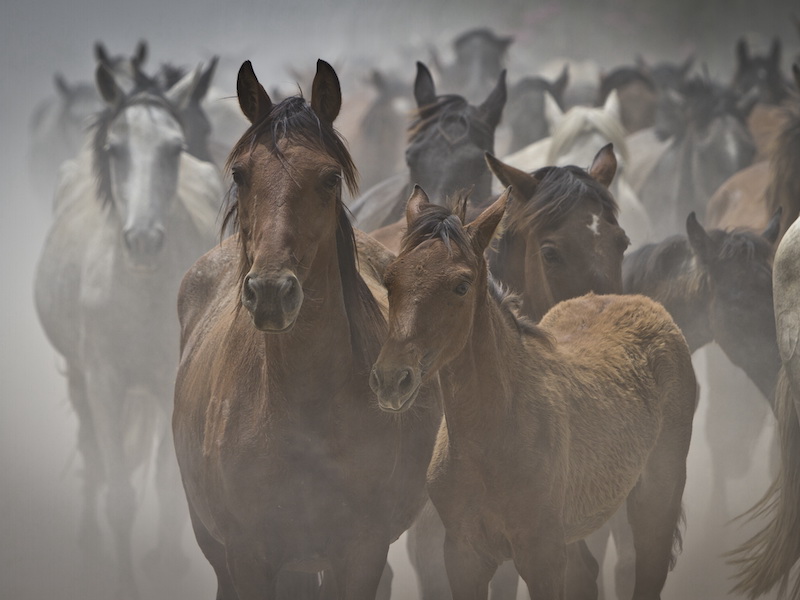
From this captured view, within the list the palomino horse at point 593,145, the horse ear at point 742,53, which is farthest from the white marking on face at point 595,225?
the horse ear at point 742,53

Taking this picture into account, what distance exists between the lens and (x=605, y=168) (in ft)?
11.4

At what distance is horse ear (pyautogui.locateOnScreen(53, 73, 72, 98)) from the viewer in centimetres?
446

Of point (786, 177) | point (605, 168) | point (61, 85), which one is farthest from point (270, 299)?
point (786, 177)

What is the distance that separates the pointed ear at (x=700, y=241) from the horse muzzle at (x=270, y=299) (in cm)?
196

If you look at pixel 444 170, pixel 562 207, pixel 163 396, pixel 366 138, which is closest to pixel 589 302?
pixel 562 207

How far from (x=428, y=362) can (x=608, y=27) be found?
365cm

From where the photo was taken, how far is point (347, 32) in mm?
4699

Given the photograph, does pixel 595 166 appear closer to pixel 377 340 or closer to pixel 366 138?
pixel 377 340

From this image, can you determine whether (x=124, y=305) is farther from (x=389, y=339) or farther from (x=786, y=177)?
(x=786, y=177)

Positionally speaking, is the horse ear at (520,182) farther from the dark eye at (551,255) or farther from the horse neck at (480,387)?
the horse neck at (480,387)

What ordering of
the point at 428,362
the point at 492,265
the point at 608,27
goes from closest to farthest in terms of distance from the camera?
the point at 428,362 → the point at 492,265 → the point at 608,27

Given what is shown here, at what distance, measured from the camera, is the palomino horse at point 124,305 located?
3.92m

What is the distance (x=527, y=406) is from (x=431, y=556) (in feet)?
3.76

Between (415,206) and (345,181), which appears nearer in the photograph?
(415,206)
